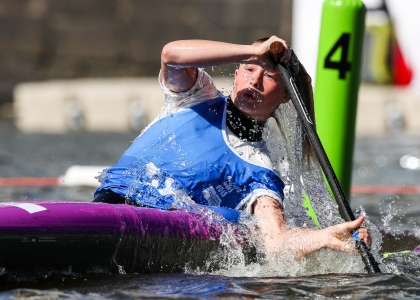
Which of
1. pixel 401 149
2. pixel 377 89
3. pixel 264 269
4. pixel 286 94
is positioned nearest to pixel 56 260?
pixel 264 269

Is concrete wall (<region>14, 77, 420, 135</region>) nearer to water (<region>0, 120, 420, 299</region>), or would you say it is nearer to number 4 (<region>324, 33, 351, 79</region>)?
water (<region>0, 120, 420, 299</region>)

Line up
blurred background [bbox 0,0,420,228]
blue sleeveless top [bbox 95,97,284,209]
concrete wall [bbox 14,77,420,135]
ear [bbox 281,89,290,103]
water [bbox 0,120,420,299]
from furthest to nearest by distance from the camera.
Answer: concrete wall [bbox 14,77,420,135] → blurred background [bbox 0,0,420,228] → ear [bbox 281,89,290,103] → blue sleeveless top [bbox 95,97,284,209] → water [bbox 0,120,420,299]

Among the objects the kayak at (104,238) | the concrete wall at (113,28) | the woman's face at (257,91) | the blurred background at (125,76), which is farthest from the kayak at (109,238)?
the concrete wall at (113,28)

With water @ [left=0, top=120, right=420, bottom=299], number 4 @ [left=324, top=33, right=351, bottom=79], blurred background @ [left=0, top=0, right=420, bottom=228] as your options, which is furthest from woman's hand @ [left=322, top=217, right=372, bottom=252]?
blurred background @ [left=0, top=0, right=420, bottom=228]

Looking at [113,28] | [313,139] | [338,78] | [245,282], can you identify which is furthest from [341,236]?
[113,28]

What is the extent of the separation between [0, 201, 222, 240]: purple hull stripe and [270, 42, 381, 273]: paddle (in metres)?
0.51

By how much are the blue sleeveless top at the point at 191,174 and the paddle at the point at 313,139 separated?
22cm

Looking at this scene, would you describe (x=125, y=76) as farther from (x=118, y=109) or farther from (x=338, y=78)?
(x=338, y=78)

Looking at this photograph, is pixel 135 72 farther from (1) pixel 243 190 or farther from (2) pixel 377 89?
(1) pixel 243 190

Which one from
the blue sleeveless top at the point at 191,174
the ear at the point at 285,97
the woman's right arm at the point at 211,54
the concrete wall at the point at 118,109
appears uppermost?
the concrete wall at the point at 118,109

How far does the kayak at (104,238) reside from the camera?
322 cm

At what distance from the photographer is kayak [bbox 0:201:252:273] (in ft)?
10.6

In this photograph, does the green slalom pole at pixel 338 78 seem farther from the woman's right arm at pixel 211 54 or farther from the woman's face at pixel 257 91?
the woman's right arm at pixel 211 54

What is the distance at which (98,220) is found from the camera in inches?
133
